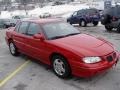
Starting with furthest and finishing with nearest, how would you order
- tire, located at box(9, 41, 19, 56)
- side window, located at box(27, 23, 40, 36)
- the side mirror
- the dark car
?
1. the dark car
2. tire, located at box(9, 41, 19, 56)
3. side window, located at box(27, 23, 40, 36)
4. the side mirror

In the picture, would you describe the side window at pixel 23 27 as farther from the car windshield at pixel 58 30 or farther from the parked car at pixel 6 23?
the parked car at pixel 6 23

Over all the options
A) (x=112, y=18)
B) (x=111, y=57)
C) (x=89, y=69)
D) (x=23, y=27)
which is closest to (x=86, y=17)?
(x=112, y=18)

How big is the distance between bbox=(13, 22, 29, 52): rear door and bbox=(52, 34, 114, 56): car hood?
1.79 metres

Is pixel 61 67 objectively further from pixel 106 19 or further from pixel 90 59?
pixel 106 19

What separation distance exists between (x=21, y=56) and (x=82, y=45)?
144 inches

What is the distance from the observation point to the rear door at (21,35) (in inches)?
338

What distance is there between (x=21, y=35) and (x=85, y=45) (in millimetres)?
2832

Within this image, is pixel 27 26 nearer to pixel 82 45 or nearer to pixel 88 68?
pixel 82 45

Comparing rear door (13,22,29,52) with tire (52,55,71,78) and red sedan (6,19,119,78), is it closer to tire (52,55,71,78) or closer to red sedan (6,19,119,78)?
red sedan (6,19,119,78)

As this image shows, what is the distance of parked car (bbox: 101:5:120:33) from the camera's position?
16.3 meters

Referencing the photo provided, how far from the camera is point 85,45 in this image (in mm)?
6715

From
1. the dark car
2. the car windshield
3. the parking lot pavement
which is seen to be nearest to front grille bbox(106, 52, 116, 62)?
the parking lot pavement

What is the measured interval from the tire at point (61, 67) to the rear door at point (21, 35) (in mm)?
1791

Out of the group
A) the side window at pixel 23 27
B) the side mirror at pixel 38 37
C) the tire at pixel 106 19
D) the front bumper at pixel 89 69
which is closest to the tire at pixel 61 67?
the front bumper at pixel 89 69
